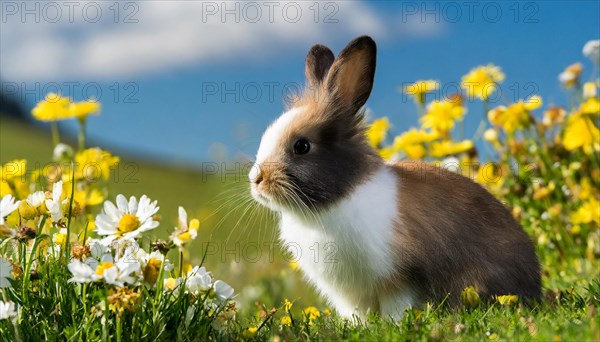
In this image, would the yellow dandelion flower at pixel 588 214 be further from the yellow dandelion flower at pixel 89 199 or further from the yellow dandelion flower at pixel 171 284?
the yellow dandelion flower at pixel 171 284

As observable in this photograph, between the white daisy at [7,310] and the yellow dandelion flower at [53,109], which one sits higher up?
the yellow dandelion flower at [53,109]

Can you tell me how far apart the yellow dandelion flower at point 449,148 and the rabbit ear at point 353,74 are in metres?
2.60

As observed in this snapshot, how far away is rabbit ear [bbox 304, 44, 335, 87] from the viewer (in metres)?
4.63

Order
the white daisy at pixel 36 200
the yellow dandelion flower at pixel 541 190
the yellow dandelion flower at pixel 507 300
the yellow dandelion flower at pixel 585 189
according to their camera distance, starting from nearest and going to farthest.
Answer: the white daisy at pixel 36 200 → the yellow dandelion flower at pixel 507 300 → the yellow dandelion flower at pixel 541 190 → the yellow dandelion flower at pixel 585 189

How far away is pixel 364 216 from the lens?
4039 millimetres

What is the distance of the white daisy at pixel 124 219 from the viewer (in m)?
3.20

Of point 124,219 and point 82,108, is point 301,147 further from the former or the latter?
point 82,108

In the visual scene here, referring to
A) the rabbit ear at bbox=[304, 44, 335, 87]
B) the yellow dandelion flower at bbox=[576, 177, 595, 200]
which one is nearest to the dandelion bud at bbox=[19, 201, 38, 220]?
the rabbit ear at bbox=[304, 44, 335, 87]

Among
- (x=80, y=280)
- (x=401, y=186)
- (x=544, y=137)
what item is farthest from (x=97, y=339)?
(x=544, y=137)

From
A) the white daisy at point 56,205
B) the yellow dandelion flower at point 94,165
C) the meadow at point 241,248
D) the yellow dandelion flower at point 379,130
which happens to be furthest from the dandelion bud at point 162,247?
the yellow dandelion flower at point 379,130

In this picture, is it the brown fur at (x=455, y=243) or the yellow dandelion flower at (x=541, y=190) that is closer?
the brown fur at (x=455, y=243)

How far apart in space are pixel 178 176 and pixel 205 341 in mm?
34535

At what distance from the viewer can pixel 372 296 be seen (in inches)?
Result: 165

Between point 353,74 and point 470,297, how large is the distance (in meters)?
1.43
